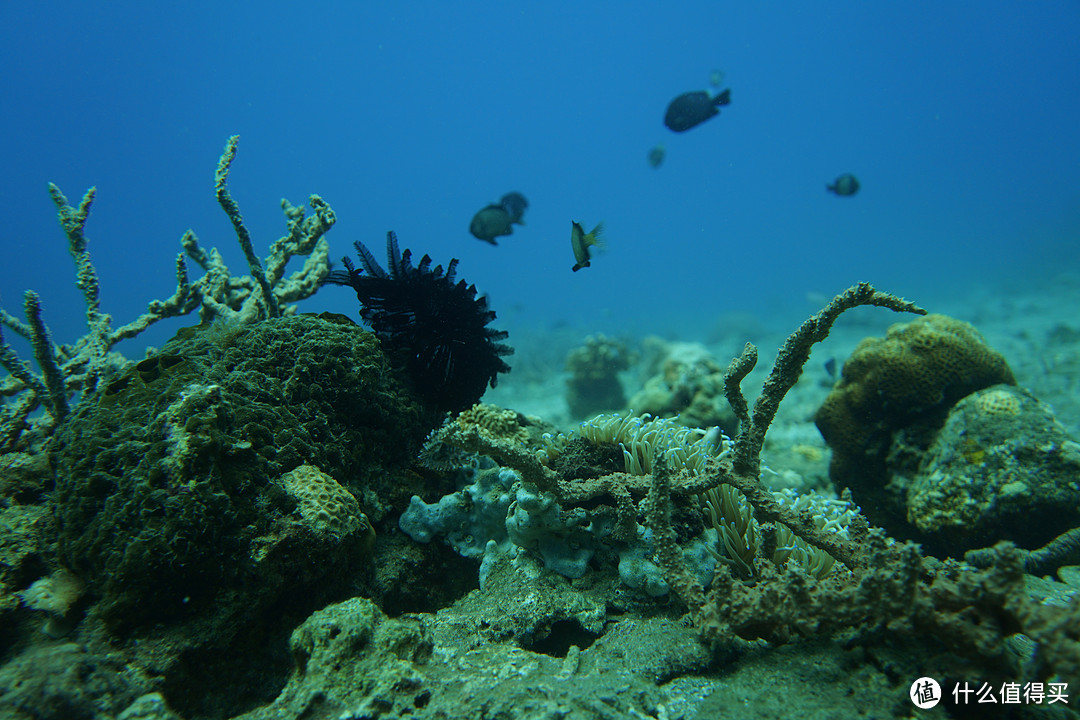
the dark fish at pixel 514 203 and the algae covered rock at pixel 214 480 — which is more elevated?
the dark fish at pixel 514 203

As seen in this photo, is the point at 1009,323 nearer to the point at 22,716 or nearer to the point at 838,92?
the point at 22,716

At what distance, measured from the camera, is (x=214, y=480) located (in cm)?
224

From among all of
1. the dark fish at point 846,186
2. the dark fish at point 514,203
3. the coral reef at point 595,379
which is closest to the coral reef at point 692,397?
the coral reef at point 595,379

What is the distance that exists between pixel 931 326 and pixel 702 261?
134772mm

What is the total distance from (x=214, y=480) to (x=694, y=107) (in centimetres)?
956

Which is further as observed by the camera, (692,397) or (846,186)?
(846,186)

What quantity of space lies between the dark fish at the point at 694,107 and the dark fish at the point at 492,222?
4.43m

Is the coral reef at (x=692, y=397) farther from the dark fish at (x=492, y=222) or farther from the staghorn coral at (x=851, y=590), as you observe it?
the staghorn coral at (x=851, y=590)

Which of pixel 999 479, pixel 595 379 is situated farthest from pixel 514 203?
pixel 999 479

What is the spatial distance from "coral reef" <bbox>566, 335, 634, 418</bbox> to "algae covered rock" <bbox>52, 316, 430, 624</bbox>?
9.34 metres

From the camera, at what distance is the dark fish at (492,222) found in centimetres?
683

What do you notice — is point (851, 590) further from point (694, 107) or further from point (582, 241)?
point (694, 107)

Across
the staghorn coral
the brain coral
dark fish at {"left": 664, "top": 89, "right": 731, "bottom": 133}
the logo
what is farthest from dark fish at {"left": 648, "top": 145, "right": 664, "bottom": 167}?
the logo

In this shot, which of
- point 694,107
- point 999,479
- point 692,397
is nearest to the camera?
point 999,479
